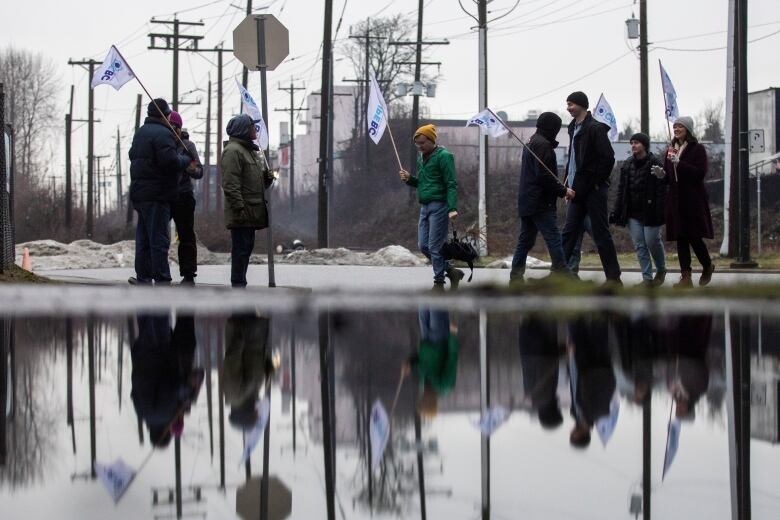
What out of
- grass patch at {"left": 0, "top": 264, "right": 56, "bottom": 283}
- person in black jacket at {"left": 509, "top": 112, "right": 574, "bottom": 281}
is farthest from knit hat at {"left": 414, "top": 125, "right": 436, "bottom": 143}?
grass patch at {"left": 0, "top": 264, "right": 56, "bottom": 283}

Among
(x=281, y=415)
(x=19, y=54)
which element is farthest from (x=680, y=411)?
(x=19, y=54)

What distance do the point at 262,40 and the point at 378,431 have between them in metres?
10.1

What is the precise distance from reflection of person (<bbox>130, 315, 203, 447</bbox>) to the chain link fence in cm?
728

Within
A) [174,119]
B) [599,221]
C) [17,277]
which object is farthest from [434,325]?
[17,277]

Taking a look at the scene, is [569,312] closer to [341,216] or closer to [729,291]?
[729,291]

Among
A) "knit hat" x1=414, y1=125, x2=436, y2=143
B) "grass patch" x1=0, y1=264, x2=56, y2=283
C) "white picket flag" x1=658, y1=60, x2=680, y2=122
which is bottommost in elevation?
"grass patch" x1=0, y1=264, x2=56, y2=283

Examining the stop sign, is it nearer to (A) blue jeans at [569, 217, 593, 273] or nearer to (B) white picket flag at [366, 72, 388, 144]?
(A) blue jeans at [569, 217, 593, 273]

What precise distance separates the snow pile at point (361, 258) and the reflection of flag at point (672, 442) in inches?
946

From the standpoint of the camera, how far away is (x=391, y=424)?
190 inches

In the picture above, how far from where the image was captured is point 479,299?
10.8 meters

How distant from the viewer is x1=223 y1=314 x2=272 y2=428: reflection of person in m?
5.12

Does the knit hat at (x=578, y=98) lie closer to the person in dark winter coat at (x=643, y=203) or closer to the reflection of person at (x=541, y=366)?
the person in dark winter coat at (x=643, y=203)

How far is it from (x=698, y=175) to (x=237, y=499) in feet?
37.4

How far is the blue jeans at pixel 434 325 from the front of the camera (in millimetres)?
7621
